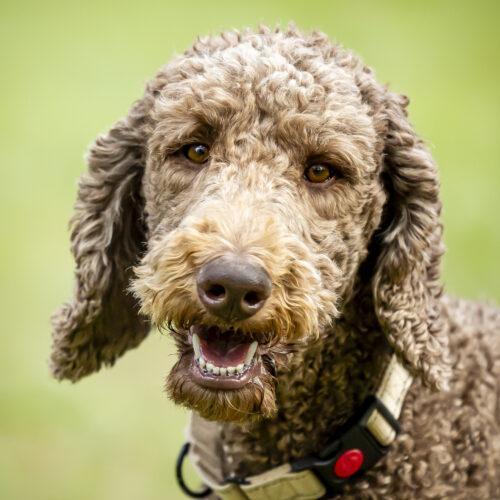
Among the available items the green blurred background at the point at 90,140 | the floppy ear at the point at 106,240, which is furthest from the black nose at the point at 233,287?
the green blurred background at the point at 90,140

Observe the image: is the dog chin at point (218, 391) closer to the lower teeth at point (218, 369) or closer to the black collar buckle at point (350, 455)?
the lower teeth at point (218, 369)

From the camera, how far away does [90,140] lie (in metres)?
10.2

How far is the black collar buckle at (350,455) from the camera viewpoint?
3484mm

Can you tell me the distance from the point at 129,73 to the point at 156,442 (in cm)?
737

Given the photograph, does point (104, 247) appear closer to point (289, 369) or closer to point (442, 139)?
point (289, 369)

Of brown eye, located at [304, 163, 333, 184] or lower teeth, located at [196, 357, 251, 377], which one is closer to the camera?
lower teeth, located at [196, 357, 251, 377]

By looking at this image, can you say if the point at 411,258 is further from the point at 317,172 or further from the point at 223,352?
the point at 223,352

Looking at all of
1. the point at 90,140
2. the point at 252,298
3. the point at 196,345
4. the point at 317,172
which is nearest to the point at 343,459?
the point at 196,345

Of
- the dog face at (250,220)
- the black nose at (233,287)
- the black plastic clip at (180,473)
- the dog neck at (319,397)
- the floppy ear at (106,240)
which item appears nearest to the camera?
the black nose at (233,287)

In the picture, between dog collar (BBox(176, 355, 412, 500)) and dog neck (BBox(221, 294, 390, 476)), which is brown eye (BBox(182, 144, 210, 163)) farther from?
dog collar (BBox(176, 355, 412, 500))

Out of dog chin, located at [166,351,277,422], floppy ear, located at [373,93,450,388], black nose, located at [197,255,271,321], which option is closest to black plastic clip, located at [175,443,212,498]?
dog chin, located at [166,351,277,422]

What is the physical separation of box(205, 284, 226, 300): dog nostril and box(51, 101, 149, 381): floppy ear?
812 mm

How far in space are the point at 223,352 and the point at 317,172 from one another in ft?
2.24

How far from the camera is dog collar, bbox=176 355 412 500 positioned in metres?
3.49
